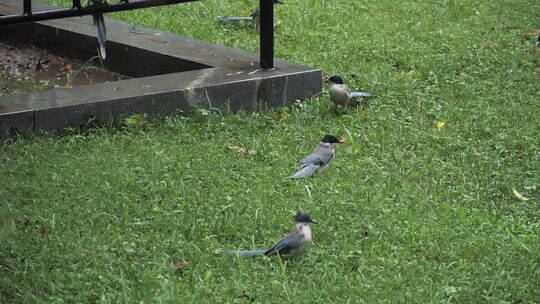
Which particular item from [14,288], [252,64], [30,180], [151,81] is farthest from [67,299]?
[252,64]

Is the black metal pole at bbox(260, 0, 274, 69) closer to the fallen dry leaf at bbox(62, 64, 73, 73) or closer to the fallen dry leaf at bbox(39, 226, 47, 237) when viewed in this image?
the fallen dry leaf at bbox(62, 64, 73, 73)

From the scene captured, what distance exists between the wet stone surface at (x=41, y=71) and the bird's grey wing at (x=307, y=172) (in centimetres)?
281

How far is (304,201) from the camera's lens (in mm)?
5355

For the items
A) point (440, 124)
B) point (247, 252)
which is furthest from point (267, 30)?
point (247, 252)

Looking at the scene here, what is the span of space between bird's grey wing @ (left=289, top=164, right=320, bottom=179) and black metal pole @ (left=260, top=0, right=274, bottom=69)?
1862 millimetres

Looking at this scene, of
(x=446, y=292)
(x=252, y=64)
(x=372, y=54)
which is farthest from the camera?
(x=372, y=54)

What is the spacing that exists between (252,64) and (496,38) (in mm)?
3789

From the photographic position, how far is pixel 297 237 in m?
4.50

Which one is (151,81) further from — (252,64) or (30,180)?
(30,180)

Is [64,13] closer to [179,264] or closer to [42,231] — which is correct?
[42,231]

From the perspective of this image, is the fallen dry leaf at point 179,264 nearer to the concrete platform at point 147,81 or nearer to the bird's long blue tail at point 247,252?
the bird's long blue tail at point 247,252

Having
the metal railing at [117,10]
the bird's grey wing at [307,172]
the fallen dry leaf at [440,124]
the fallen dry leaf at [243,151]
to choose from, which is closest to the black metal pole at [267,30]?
the metal railing at [117,10]

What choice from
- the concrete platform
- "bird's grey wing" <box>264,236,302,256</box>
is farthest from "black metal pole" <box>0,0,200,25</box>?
"bird's grey wing" <box>264,236,302,256</box>

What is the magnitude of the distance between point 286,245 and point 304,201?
2.96 feet
